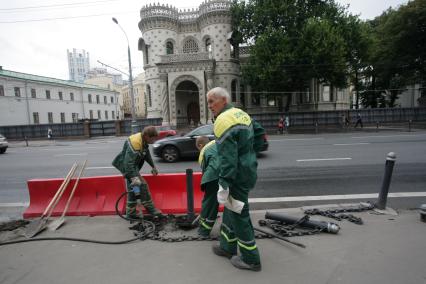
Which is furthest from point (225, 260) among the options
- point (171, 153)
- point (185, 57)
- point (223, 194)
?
point (185, 57)

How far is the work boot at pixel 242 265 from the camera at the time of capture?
2.90 m

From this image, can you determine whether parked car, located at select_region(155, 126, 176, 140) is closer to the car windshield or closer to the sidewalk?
the car windshield

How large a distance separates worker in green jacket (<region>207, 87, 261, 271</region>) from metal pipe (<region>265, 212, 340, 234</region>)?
4.19 ft

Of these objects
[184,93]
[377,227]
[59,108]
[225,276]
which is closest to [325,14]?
[184,93]

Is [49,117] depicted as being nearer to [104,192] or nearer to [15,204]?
[15,204]

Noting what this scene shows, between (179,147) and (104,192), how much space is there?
5.61 metres

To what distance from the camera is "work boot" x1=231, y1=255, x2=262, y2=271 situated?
2.90 meters

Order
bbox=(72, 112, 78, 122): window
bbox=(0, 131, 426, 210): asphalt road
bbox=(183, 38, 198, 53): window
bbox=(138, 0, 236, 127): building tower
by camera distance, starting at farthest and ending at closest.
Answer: bbox=(72, 112, 78, 122): window → bbox=(183, 38, 198, 53): window → bbox=(138, 0, 236, 127): building tower → bbox=(0, 131, 426, 210): asphalt road

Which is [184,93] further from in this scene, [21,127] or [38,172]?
[38,172]

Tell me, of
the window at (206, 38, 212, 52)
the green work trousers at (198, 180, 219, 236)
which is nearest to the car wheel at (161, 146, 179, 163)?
the green work trousers at (198, 180, 219, 236)

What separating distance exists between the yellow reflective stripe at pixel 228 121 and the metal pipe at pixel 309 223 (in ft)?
6.62

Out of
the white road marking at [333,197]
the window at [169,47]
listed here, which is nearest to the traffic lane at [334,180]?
the white road marking at [333,197]

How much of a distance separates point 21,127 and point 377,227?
37.1m

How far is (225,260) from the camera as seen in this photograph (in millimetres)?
3150
